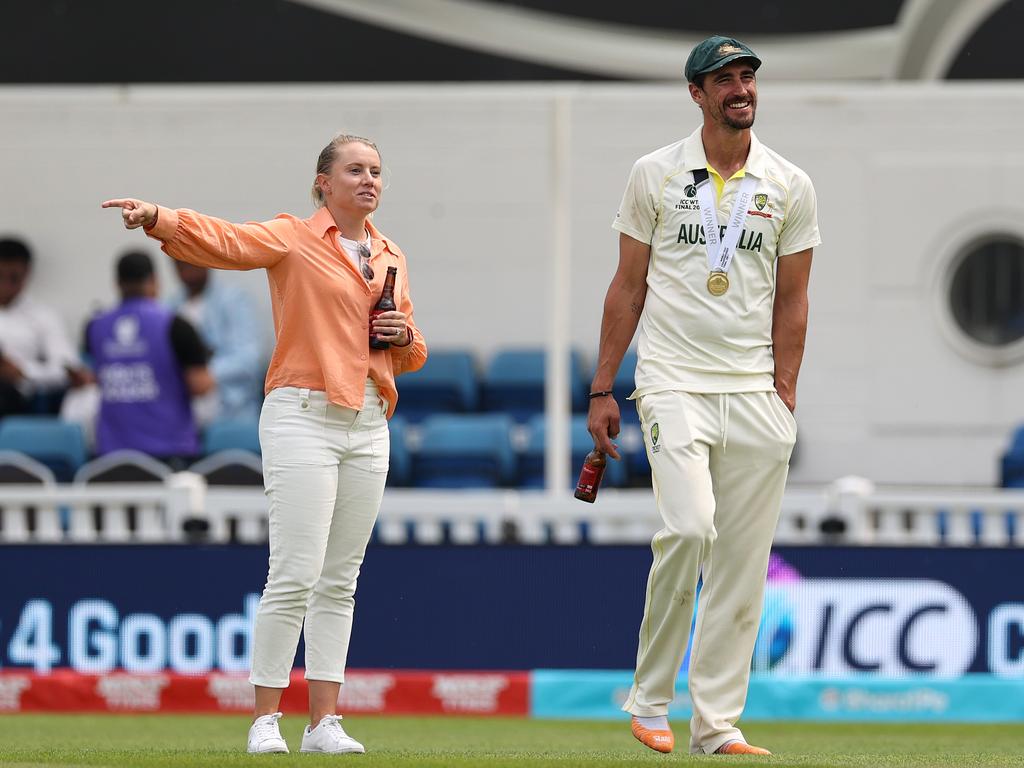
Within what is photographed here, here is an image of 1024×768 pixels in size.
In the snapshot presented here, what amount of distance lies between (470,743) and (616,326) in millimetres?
2137

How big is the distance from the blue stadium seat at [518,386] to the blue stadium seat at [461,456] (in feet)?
4.17

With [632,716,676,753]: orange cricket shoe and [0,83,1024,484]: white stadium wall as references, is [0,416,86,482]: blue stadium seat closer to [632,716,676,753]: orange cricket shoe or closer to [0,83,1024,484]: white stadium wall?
[0,83,1024,484]: white stadium wall

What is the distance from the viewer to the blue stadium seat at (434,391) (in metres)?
12.9

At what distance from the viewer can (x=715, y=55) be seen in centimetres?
523

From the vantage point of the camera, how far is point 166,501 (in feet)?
30.2

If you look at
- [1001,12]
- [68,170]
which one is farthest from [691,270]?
[68,170]

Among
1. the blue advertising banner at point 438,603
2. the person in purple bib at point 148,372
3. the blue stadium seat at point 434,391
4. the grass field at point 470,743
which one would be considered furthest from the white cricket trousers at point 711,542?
the blue stadium seat at point 434,391

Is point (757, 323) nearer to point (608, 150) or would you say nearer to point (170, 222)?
point (170, 222)

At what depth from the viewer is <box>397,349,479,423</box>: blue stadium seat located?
12.9m

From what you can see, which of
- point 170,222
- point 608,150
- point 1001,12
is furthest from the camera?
point 608,150

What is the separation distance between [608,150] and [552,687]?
579cm

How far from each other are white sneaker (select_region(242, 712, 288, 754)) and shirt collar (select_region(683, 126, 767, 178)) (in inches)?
77.9

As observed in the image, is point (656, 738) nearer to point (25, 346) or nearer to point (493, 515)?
point (493, 515)

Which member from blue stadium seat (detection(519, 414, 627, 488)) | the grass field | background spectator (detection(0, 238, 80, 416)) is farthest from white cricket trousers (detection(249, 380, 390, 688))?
background spectator (detection(0, 238, 80, 416))
